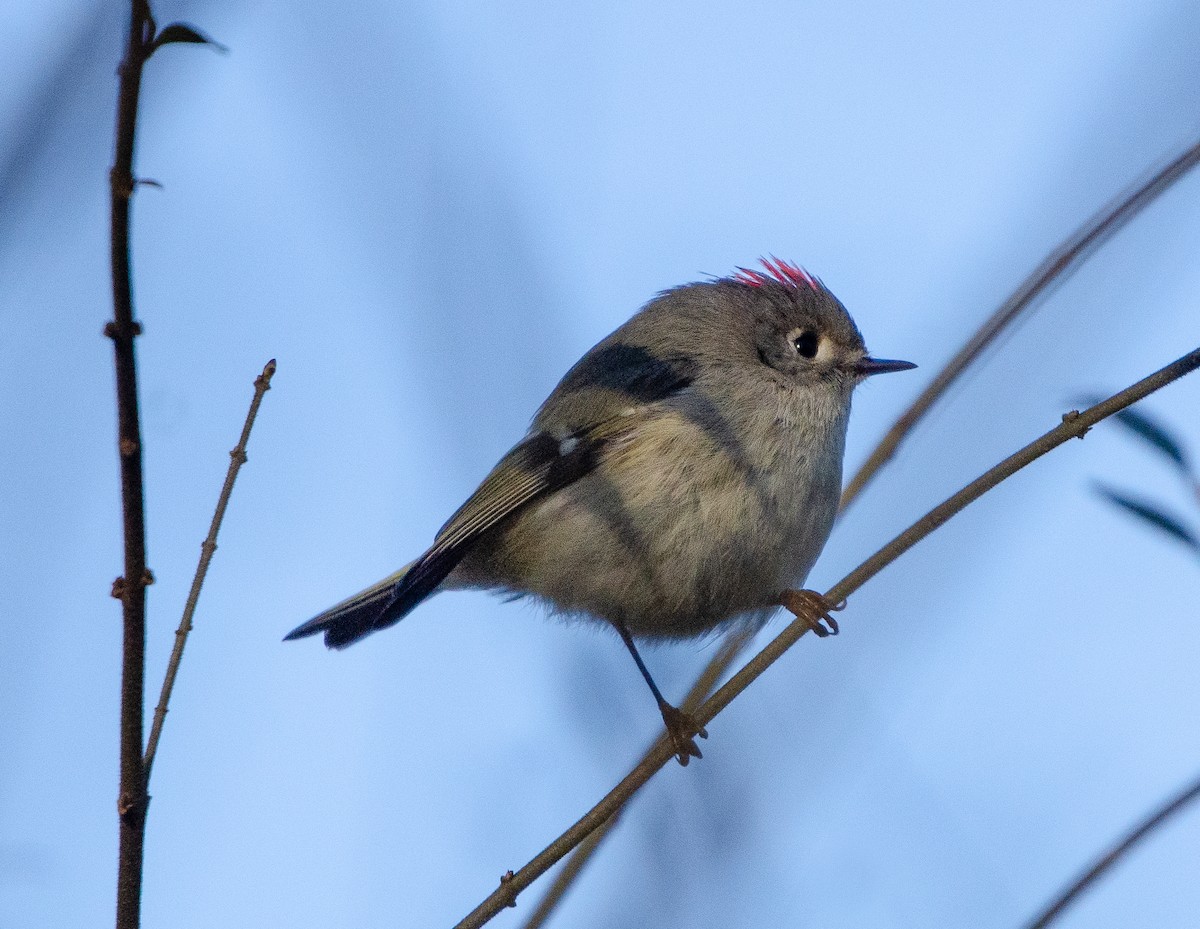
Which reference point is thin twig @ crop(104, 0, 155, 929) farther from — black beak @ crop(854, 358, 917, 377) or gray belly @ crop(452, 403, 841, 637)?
black beak @ crop(854, 358, 917, 377)

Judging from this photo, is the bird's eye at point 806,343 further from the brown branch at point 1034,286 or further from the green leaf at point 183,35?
the green leaf at point 183,35

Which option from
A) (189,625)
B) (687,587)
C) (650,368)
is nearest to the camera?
(189,625)

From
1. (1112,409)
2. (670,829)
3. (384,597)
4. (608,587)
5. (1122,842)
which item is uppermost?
(1112,409)

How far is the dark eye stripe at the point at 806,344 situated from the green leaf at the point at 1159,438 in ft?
3.93

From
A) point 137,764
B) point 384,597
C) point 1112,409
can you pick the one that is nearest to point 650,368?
point 384,597

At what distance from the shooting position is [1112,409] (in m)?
1.25

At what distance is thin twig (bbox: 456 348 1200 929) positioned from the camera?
1220 millimetres

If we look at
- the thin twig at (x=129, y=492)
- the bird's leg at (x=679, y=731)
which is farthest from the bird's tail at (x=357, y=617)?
the thin twig at (x=129, y=492)

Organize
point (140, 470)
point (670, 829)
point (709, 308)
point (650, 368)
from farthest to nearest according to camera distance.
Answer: point (709, 308) < point (650, 368) < point (670, 829) < point (140, 470)

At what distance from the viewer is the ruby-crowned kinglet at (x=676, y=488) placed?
7.31 ft

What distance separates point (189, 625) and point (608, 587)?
3.91ft

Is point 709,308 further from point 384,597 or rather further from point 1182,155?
point 1182,155

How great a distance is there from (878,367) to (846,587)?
1.26 m

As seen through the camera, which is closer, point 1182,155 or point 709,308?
point 1182,155
